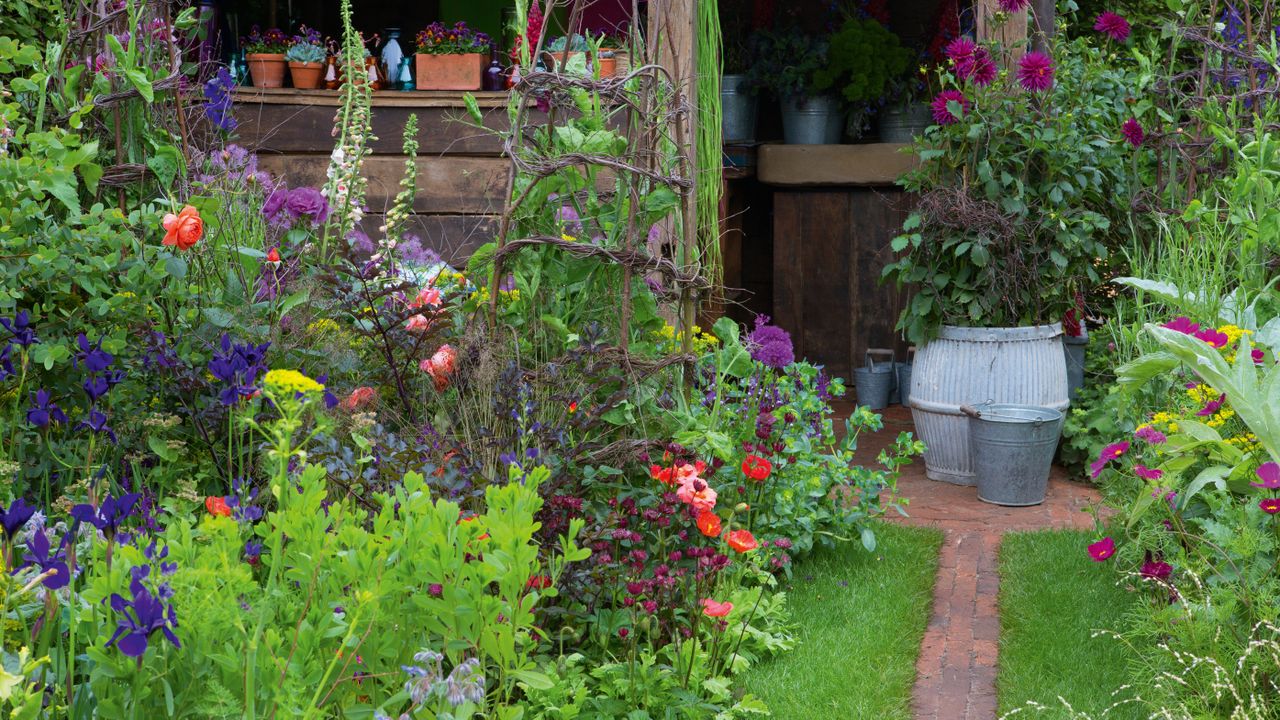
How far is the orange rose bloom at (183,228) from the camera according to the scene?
3094 millimetres

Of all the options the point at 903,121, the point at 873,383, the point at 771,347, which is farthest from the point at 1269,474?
the point at 903,121

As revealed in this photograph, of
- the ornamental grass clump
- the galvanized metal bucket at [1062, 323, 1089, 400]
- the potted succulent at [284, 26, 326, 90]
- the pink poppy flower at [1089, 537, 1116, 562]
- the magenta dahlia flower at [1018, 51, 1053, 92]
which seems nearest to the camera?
the pink poppy flower at [1089, 537, 1116, 562]

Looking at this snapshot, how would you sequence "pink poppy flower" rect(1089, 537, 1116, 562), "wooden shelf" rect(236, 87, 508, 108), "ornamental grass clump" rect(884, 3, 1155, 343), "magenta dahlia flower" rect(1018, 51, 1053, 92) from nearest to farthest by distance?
"pink poppy flower" rect(1089, 537, 1116, 562)
"magenta dahlia flower" rect(1018, 51, 1053, 92)
"ornamental grass clump" rect(884, 3, 1155, 343)
"wooden shelf" rect(236, 87, 508, 108)

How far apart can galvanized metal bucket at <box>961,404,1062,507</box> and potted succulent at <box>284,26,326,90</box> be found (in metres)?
3.51

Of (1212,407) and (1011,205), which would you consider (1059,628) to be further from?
(1011,205)

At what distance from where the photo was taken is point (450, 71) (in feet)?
20.0

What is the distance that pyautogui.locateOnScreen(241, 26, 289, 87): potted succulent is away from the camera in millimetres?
6105

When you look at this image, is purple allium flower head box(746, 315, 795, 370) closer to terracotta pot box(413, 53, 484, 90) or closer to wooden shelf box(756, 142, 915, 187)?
terracotta pot box(413, 53, 484, 90)

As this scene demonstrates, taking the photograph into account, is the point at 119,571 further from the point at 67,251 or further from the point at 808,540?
the point at 808,540

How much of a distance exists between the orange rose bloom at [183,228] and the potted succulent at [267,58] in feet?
10.3

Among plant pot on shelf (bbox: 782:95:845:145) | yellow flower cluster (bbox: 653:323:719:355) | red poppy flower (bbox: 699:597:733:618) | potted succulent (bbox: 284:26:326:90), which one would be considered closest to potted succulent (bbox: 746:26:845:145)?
plant pot on shelf (bbox: 782:95:845:145)

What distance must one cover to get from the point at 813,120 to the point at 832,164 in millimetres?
290

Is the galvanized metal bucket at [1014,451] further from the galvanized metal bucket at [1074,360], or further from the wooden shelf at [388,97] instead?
the wooden shelf at [388,97]

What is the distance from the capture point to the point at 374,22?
24.4 feet
